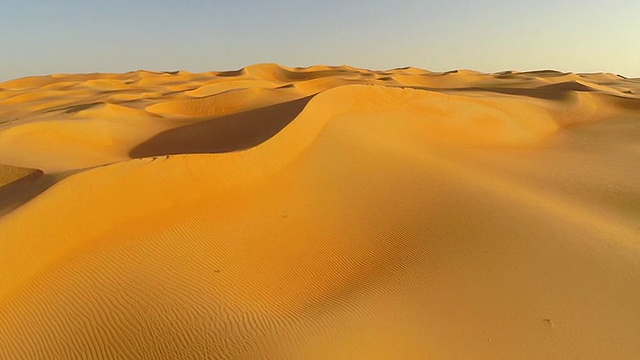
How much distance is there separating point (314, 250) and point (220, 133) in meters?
4.78

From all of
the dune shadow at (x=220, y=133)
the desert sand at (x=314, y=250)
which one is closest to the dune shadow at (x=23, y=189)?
the desert sand at (x=314, y=250)

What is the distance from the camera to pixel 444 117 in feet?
32.4

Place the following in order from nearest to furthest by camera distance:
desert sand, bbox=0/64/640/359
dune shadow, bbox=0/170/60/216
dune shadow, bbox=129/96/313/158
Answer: desert sand, bbox=0/64/640/359, dune shadow, bbox=0/170/60/216, dune shadow, bbox=129/96/313/158

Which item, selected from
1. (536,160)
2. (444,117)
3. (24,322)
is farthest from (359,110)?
(24,322)

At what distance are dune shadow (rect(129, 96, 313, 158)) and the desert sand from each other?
4.4 inches

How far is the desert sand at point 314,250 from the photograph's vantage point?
3232mm

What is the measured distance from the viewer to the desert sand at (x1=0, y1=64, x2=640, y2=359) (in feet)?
10.6

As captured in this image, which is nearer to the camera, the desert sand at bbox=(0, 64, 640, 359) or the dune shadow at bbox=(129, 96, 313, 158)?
Result: the desert sand at bbox=(0, 64, 640, 359)

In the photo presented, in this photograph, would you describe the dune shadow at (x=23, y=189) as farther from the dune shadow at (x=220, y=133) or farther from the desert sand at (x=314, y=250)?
the dune shadow at (x=220, y=133)

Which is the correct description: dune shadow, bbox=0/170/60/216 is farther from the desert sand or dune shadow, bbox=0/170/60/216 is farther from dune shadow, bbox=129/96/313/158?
dune shadow, bbox=129/96/313/158

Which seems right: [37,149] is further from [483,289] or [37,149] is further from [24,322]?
[483,289]

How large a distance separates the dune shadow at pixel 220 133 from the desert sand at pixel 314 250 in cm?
11

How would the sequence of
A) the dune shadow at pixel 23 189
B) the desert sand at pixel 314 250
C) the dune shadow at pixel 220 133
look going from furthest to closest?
the dune shadow at pixel 220 133
the dune shadow at pixel 23 189
the desert sand at pixel 314 250

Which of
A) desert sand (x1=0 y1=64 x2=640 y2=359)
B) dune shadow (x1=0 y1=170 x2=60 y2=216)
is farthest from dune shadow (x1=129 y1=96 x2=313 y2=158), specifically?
dune shadow (x1=0 y1=170 x2=60 y2=216)
